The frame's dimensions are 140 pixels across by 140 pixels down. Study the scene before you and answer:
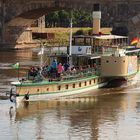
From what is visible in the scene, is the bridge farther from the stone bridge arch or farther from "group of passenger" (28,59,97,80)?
"group of passenger" (28,59,97,80)

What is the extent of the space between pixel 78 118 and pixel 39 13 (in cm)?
5725

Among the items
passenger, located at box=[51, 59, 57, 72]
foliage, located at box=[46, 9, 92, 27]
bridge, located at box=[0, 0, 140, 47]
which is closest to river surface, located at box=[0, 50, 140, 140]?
passenger, located at box=[51, 59, 57, 72]

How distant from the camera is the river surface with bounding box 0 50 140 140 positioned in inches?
1300

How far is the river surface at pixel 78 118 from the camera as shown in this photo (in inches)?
1300

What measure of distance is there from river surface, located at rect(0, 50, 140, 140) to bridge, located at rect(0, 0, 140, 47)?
3843 cm

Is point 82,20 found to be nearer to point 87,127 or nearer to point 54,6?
point 54,6

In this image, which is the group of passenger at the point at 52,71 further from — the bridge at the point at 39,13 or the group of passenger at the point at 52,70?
the bridge at the point at 39,13

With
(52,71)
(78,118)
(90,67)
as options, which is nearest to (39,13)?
(90,67)

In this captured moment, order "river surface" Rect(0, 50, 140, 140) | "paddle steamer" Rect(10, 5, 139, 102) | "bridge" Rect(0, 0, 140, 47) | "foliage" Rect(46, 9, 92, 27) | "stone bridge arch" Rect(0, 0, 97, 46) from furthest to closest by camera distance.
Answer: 1. "foliage" Rect(46, 9, 92, 27)
2. "stone bridge arch" Rect(0, 0, 97, 46)
3. "bridge" Rect(0, 0, 140, 47)
4. "paddle steamer" Rect(10, 5, 139, 102)
5. "river surface" Rect(0, 50, 140, 140)

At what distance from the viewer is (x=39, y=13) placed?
9306cm

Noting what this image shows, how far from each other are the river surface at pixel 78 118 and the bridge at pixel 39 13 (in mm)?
38430

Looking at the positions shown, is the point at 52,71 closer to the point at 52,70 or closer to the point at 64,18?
the point at 52,70

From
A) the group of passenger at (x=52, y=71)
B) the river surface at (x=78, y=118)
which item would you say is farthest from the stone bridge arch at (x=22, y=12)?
the group of passenger at (x=52, y=71)

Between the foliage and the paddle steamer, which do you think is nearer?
the paddle steamer
